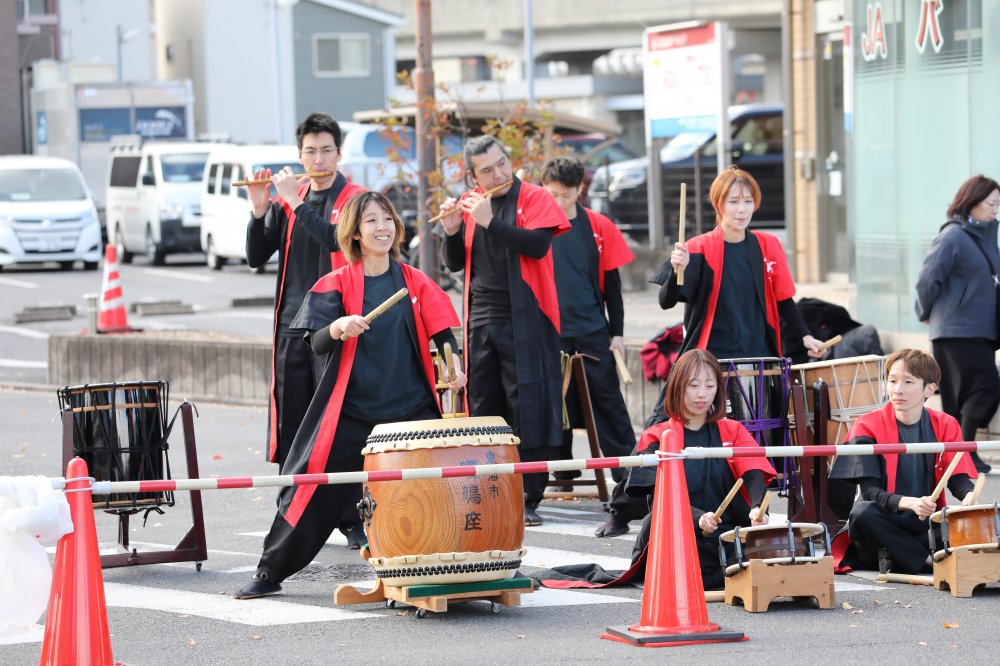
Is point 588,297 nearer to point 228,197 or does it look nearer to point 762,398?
point 762,398

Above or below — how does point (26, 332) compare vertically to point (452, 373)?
below

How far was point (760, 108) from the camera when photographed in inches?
1185

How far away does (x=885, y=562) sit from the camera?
7.80m

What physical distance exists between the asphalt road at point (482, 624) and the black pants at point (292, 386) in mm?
618

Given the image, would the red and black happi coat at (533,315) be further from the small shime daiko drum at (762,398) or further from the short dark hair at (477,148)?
the small shime daiko drum at (762,398)

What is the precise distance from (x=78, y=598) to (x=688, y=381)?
8.97 ft

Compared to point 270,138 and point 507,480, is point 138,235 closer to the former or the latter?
point 270,138

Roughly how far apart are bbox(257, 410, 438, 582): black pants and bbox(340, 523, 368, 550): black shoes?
1171mm

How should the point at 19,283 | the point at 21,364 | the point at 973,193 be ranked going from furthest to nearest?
the point at 19,283 < the point at 21,364 < the point at 973,193

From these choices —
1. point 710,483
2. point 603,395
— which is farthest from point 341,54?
point 710,483

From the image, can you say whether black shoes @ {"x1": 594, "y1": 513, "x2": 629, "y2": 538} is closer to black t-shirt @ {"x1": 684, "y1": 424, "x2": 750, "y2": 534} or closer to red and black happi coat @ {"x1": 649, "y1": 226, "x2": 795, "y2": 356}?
red and black happi coat @ {"x1": 649, "y1": 226, "x2": 795, "y2": 356}

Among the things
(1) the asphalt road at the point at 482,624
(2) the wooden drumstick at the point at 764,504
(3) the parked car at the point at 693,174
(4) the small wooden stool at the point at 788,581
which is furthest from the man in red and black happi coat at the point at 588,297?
(3) the parked car at the point at 693,174

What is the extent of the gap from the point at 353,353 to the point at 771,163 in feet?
74.1

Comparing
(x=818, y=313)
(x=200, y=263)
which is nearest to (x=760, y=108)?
(x=200, y=263)
